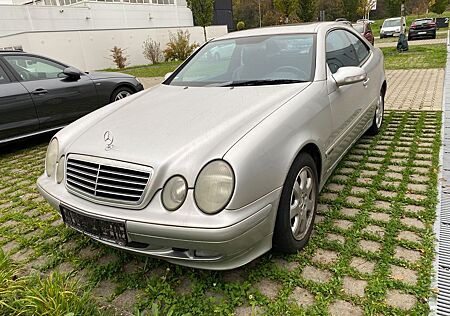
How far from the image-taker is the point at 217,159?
1991mm

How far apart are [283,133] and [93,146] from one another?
4.14 ft

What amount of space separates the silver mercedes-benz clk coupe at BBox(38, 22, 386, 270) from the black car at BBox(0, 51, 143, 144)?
2.86 m

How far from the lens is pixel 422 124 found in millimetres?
5164

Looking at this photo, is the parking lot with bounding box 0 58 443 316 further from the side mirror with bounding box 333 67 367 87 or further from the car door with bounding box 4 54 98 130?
the car door with bounding box 4 54 98 130

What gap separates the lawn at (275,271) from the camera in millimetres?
2076

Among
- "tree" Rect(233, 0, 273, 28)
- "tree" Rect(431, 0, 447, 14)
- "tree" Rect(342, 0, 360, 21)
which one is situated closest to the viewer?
"tree" Rect(431, 0, 447, 14)

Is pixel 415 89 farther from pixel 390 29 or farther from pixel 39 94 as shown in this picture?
pixel 390 29

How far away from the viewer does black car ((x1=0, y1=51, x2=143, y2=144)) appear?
5211mm

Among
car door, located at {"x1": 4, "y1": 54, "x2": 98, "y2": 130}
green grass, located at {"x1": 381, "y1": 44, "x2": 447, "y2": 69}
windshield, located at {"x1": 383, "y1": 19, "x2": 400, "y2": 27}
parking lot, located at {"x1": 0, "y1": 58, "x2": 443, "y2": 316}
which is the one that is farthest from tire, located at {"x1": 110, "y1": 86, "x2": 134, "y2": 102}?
windshield, located at {"x1": 383, "y1": 19, "x2": 400, "y2": 27}

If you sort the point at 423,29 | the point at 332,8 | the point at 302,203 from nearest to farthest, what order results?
the point at 302,203 < the point at 423,29 < the point at 332,8

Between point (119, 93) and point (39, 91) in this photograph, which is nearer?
point (39, 91)

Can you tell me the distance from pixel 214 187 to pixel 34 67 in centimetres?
491

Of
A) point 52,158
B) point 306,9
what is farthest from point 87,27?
point 52,158

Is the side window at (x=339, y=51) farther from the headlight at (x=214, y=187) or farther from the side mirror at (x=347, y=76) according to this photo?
the headlight at (x=214, y=187)
